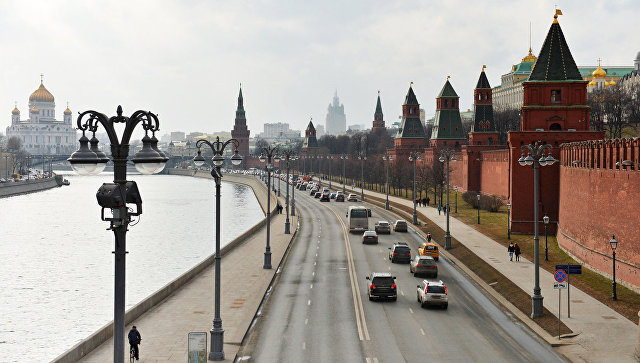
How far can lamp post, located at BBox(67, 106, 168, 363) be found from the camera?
430 inches

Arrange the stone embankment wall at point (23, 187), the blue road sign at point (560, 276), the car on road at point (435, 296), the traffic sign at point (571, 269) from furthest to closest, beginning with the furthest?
1. the stone embankment wall at point (23, 187)
2. the car on road at point (435, 296)
3. the traffic sign at point (571, 269)
4. the blue road sign at point (560, 276)

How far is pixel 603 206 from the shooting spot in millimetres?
39531

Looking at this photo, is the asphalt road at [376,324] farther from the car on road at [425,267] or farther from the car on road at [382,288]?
the car on road at [425,267]

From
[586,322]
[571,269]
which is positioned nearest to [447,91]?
[571,269]

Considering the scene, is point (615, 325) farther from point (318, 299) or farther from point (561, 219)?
point (561, 219)

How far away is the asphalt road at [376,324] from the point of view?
2344 cm

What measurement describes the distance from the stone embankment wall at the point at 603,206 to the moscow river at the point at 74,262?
25.5 metres

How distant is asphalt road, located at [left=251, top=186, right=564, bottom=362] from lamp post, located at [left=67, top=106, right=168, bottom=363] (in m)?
11.4

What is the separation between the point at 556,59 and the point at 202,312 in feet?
134

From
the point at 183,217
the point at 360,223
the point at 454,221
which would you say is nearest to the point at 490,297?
the point at 360,223

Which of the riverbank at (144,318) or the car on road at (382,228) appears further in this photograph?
the car on road at (382,228)

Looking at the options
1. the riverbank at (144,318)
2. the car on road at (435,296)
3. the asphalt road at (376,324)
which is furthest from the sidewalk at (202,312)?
the car on road at (435,296)

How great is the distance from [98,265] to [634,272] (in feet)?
145

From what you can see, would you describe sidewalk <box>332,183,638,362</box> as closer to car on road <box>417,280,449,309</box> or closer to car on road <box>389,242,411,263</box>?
car on road <box>417,280,449,309</box>
